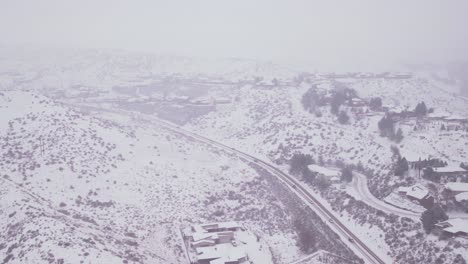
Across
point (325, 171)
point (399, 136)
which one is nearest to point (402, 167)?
point (325, 171)

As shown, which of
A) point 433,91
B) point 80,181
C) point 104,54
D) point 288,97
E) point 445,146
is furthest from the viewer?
point 104,54

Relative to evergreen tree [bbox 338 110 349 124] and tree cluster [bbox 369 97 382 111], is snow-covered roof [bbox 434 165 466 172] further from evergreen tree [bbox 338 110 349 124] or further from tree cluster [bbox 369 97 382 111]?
tree cluster [bbox 369 97 382 111]

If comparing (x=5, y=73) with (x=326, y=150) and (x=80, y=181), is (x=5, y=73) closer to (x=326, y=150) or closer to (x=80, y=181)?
(x=80, y=181)

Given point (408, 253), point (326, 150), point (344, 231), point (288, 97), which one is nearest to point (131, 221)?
point (344, 231)

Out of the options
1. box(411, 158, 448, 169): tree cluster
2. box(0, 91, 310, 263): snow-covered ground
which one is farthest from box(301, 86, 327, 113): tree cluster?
box(411, 158, 448, 169): tree cluster

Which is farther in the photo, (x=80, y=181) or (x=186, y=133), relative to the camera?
(x=186, y=133)

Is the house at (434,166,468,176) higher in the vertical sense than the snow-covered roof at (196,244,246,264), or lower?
higher
